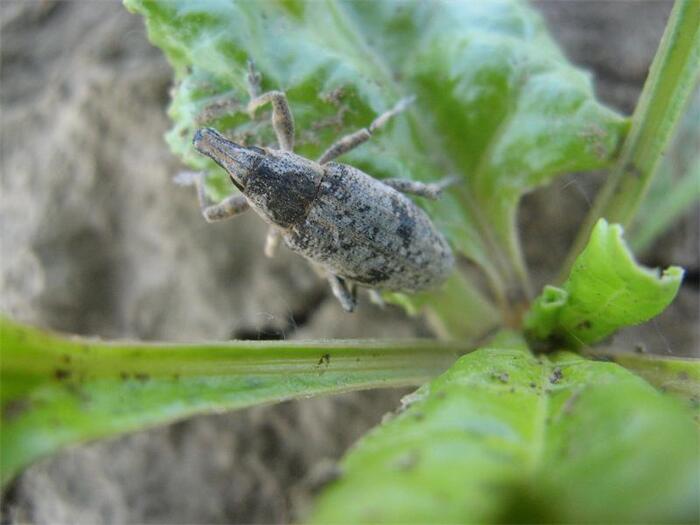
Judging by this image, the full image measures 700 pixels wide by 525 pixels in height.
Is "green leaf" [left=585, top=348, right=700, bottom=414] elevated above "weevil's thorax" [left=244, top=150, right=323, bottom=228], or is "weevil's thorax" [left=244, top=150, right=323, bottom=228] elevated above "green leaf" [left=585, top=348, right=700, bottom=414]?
"weevil's thorax" [left=244, top=150, right=323, bottom=228]

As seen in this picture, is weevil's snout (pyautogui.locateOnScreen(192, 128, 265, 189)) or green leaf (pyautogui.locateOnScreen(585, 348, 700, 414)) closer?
green leaf (pyautogui.locateOnScreen(585, 348, 700, 414))

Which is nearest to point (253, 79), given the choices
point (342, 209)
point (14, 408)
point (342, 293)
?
point (342, 209)

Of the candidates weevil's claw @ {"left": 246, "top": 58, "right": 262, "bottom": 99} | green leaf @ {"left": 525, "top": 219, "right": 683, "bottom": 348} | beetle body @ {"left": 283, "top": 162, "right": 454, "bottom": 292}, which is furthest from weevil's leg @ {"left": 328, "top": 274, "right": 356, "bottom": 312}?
weevil's claw @ {"left": 246, "top": 58, "right": 262, "bottom": 99}

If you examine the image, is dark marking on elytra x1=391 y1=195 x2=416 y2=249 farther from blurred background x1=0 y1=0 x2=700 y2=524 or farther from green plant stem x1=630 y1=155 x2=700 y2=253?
green plant stem x1=630 y1=155 x2=700 y2=253

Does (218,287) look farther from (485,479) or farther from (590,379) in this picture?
(485,479)

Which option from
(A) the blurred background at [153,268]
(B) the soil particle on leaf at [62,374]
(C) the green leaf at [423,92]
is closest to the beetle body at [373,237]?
(C) the green leaf at [423,92]

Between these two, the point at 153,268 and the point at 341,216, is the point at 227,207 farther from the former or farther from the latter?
the point at 153,268

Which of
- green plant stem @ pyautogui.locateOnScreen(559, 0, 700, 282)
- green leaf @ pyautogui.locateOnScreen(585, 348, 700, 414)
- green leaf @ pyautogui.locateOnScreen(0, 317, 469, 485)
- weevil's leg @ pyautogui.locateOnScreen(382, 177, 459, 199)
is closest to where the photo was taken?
green leaf @ pyautogui.locateOnScreen(0, 317, 469, 485)
